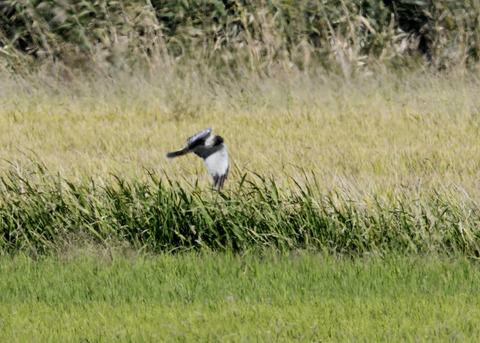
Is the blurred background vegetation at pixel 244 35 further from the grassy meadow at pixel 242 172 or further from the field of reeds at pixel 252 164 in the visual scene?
the field of reeds at pixel 252 164

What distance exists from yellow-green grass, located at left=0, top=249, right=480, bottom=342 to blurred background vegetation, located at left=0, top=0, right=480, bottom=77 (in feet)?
18.8

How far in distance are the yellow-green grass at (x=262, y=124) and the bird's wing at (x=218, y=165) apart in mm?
647

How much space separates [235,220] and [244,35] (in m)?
5.80

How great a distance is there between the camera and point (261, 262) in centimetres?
492

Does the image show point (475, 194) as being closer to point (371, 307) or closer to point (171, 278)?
point (371, 307)

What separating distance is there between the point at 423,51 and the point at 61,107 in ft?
15.9

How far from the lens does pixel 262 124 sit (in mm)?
8758

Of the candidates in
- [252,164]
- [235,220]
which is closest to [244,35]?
[252,164]

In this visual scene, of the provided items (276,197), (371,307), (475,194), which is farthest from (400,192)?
(371,307)

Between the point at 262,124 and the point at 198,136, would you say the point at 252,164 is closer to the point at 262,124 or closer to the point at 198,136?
the point at 198,136

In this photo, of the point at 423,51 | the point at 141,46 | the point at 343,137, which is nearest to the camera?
the point at 343,137

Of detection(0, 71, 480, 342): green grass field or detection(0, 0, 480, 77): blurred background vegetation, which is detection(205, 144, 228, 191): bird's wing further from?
detection(0, 0, 480, 77): blurred background vegetation

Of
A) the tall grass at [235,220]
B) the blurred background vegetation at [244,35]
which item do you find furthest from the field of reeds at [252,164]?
the blurred background vegetation at [244,35]

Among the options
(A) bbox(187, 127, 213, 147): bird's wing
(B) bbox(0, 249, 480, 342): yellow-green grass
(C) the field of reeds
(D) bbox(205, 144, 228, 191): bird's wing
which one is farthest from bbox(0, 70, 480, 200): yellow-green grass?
(B) bbox(0, 249, 480, 342): yellow-green grass
